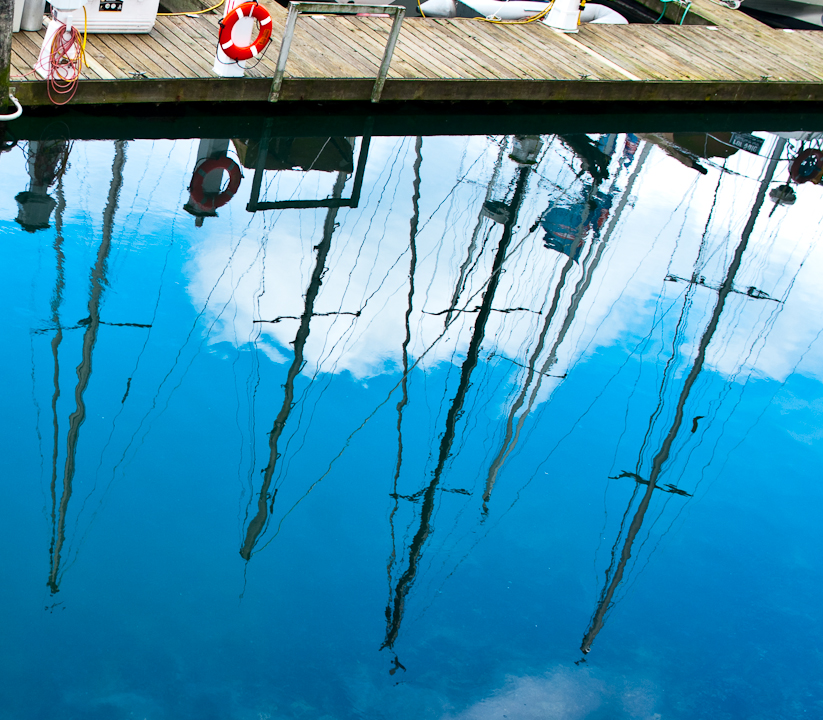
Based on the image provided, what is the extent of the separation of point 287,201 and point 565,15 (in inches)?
232

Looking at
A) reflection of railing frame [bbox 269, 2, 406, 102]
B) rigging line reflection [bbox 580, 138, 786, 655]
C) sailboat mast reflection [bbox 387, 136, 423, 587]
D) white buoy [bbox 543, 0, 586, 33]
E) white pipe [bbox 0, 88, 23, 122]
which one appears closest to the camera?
rigging line reflection [bbox 580, 138, 786, 655]

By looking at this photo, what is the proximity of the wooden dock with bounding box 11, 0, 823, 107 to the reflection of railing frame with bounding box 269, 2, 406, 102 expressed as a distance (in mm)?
89

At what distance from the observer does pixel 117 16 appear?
887 centimetres

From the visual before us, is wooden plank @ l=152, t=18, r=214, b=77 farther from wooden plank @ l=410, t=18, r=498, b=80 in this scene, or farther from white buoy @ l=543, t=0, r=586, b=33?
white buoy @ l=543, t=0, r=586, b=33

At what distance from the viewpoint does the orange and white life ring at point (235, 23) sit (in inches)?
334

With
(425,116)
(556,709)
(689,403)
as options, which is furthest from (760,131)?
(556,709)

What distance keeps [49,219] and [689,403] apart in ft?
15.9

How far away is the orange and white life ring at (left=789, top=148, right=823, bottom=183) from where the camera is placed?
1074cm

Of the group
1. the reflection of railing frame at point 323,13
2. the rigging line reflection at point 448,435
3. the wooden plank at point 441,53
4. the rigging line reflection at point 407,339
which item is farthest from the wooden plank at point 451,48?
the rigging line reflection at point 448,435

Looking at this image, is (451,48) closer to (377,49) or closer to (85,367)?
(377,49)

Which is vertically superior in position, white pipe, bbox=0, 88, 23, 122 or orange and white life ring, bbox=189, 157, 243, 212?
white pipe, bbox=0, 88, 23, 122

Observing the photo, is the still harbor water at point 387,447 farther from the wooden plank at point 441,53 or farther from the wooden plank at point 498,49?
the wooden plank at point 498,49

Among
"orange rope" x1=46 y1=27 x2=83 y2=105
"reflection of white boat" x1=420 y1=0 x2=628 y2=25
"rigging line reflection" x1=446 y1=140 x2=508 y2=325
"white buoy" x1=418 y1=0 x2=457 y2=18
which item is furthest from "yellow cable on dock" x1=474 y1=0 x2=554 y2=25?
"orange rope" x1=46 y1=27 x2=83 y2=105

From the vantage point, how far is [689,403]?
6602mm
